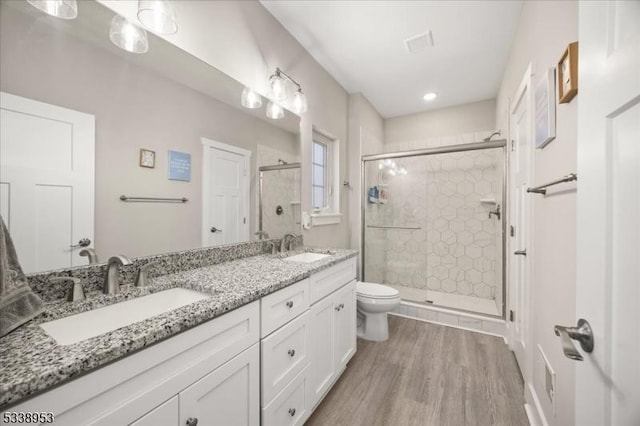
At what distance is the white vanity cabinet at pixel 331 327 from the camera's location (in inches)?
55.1

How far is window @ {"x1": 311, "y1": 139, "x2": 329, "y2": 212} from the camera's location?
2412 mm

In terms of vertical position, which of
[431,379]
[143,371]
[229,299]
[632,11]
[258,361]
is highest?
[632,11]

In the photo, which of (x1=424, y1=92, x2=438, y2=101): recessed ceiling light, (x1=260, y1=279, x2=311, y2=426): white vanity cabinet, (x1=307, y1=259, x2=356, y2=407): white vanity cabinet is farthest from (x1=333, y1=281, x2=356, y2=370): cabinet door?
(x1=424, y1=92, x2=438, y2=101): recessed ceiling light

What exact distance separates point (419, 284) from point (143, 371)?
2872 mm

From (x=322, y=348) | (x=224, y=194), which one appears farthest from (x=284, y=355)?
(x=224, y=194)

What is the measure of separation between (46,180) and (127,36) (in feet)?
2.15

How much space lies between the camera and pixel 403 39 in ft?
6.72

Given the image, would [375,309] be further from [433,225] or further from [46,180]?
[46,180]

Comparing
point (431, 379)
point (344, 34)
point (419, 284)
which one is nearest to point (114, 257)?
point (431, 379)

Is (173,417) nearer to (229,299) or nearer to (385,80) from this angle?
(229,299)

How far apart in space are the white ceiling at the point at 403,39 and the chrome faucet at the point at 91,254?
1855 mm

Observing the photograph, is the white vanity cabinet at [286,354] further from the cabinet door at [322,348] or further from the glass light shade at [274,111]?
the glass light shade at [274,111]

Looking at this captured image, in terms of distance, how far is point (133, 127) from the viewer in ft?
3.55

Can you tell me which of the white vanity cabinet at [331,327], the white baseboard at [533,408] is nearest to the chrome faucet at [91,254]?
the white vanity cabinet at [331,327]
